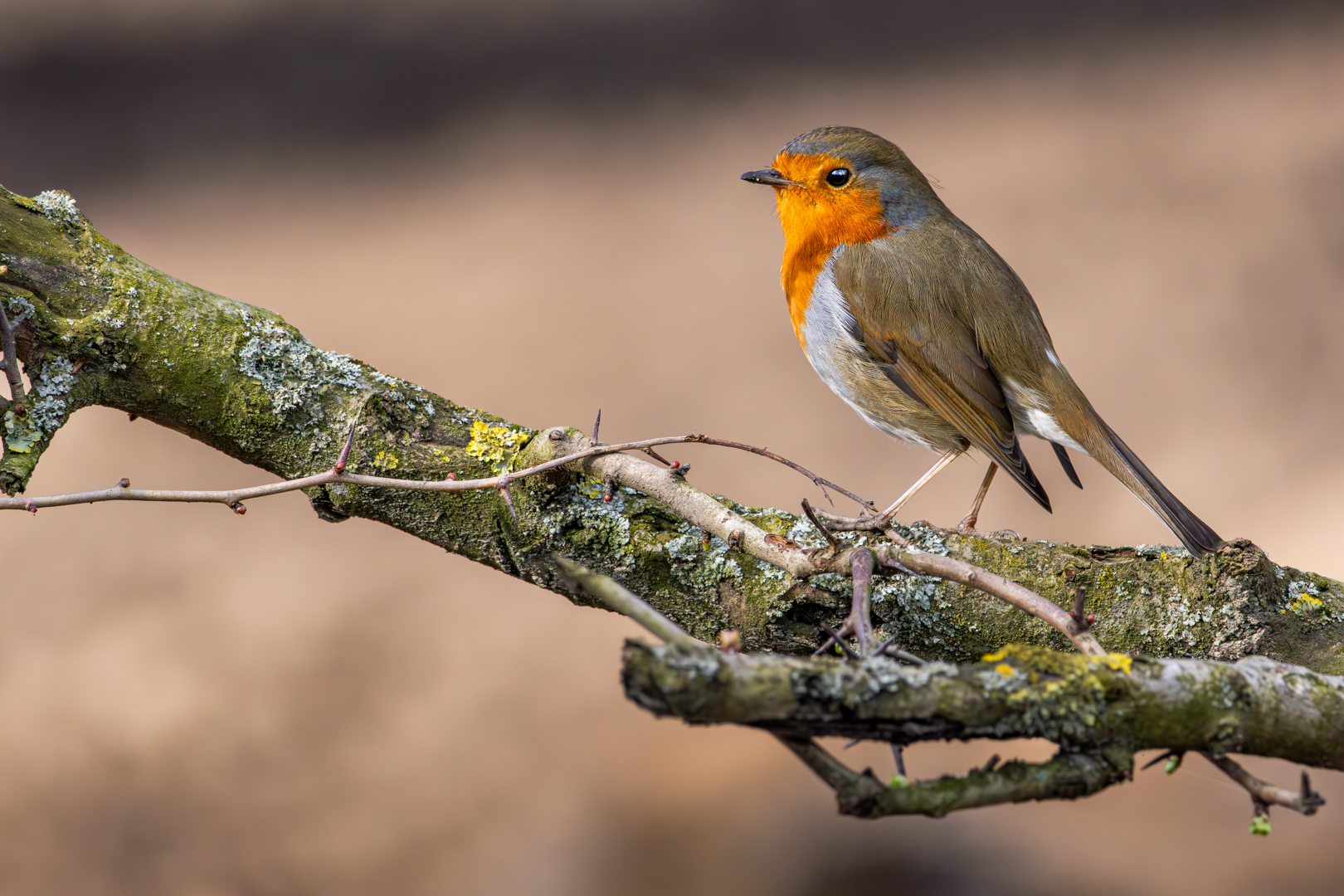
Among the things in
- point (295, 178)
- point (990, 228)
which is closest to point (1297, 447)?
point (990, 228)

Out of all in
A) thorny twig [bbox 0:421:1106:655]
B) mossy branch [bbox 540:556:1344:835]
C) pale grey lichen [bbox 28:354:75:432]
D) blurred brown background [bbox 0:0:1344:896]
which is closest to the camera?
mossy branch [bbox 540:556:1344:835]

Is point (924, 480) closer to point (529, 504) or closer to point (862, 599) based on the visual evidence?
point (529, 504)

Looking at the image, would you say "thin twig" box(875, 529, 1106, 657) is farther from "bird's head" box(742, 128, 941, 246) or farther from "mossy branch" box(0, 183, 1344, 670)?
"bird's head" box(742, 128, 941, 246)

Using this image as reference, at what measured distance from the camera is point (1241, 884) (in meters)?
2.38

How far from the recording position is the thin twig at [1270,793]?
2.54ft

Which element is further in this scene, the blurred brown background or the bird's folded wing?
the blurred brown background

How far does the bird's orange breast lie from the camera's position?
2.08 m

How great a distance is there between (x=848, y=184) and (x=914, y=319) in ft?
1.10

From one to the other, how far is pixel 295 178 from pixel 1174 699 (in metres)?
4.32

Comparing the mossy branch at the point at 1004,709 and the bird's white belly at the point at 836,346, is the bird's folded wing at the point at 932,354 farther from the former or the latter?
the mossy branch at the point at 1004,709

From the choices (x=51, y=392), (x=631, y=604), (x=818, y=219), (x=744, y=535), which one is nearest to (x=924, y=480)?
(x=818, y=219)

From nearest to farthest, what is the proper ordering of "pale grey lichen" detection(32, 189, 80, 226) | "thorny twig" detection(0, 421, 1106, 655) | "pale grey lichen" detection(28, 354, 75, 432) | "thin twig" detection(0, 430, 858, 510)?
"thorny twig" detection(0, 421, 1106, 655) → "thin twig" detection(0, 430, 858, 510) → "pale grey lichen" detection(28, 354, 75, 432) → "pale grey lichen" detection(32, 189, 80, 226)

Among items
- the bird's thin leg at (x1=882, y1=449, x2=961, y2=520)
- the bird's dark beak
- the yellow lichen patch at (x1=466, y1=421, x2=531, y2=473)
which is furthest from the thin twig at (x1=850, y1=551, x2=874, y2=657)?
the bird's dark beak

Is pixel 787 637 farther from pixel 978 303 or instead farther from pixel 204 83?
pixel 204 83
